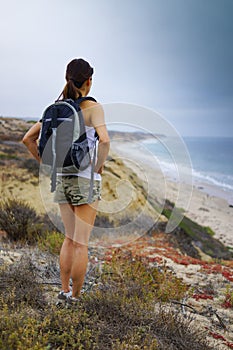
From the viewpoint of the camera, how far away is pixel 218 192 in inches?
1438

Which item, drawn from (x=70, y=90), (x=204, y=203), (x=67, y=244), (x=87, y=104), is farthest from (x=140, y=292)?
(x=204, y=203)

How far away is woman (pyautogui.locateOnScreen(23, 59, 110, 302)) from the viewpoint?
9.11 feet

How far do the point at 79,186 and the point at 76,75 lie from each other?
91cm

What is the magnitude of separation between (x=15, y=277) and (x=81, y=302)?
786mm

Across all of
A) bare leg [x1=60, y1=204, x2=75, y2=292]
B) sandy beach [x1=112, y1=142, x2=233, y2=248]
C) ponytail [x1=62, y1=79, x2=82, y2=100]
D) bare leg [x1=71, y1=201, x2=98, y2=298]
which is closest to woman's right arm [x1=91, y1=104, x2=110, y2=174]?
ponytail [x1=62, y1=79, x2=82, y2=100]

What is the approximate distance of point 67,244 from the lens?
3.17 metres

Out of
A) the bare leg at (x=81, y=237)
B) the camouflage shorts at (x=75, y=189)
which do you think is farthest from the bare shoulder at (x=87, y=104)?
the bare leg at (x=81, y=237)

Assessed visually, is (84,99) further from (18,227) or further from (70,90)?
(18,227)

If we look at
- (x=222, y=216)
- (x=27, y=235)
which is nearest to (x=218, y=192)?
(x=222, y=216)

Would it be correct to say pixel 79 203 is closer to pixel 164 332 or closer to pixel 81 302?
pixel 81 302

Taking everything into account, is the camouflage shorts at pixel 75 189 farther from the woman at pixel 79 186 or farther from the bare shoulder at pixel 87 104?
the bare shoulder at pixel 87 104

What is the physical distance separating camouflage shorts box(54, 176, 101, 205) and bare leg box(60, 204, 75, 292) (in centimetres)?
12

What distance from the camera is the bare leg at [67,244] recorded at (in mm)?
3029

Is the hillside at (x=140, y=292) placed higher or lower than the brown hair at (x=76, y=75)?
→ lower
